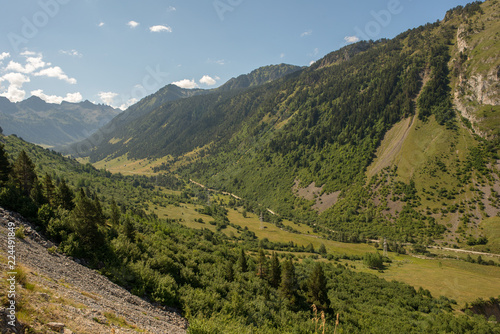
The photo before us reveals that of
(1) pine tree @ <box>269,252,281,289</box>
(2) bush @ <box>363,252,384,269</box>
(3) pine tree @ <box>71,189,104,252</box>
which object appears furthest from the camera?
(2) bush @ <box>363,252,384,269</box>

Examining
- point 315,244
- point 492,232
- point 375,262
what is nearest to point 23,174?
point 375,262

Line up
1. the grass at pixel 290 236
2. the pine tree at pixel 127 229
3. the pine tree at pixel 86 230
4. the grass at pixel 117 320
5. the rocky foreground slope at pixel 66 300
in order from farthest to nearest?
1. the grass at pixel 290 236
2. the pine tree at pixel 127 229
3. the pine tree at pixel 86 230
4. the grass at pixel 117 320
5. the rocky foreground slope at pixel 66 300

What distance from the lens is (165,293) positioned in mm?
25109

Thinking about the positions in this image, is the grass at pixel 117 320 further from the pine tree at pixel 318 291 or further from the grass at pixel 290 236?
the grass at pixel 290 236

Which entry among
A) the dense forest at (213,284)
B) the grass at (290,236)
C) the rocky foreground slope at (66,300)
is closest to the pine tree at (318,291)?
the dense forest at (213,284)

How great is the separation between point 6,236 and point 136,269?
467 inches

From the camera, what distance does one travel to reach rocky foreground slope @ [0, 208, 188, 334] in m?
10.1

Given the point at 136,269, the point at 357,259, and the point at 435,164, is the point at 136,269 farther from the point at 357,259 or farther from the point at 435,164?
the point at 435,164

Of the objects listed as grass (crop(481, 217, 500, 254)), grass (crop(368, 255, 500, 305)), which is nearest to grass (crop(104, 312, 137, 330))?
grass (crop(368, 255, 500, 305))

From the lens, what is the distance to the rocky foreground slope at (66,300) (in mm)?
10141

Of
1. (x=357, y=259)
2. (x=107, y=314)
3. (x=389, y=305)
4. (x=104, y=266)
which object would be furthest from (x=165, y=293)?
(x=357, y=259)

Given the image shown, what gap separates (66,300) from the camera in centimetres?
1343

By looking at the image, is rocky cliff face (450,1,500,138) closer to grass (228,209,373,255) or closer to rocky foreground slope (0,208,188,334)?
grass (228,209,373,255)

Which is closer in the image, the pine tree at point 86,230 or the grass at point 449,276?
the pine tree at point 86,230
